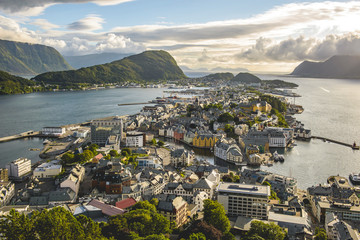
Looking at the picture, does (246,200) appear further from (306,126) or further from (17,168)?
(306,126)

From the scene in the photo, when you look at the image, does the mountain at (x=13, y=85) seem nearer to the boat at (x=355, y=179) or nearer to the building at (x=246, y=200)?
the building at (x=246, y=200)

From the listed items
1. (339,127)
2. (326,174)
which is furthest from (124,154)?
(339,127)

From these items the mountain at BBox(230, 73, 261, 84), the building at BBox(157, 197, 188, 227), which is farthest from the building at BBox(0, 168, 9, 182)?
the mountain at BBox(230, 73, 261, 84)

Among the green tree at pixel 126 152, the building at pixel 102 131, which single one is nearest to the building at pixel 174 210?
the green tree at pixel 126 152

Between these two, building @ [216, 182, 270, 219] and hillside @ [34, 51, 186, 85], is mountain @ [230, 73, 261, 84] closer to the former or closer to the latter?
hillside @ [34, 51, 186, 85]

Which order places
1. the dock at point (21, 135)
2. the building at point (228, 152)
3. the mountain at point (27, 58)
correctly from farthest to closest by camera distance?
the mountain at point (27, 58) → the dock at point (21, 135) → the building at point (228, 152)
